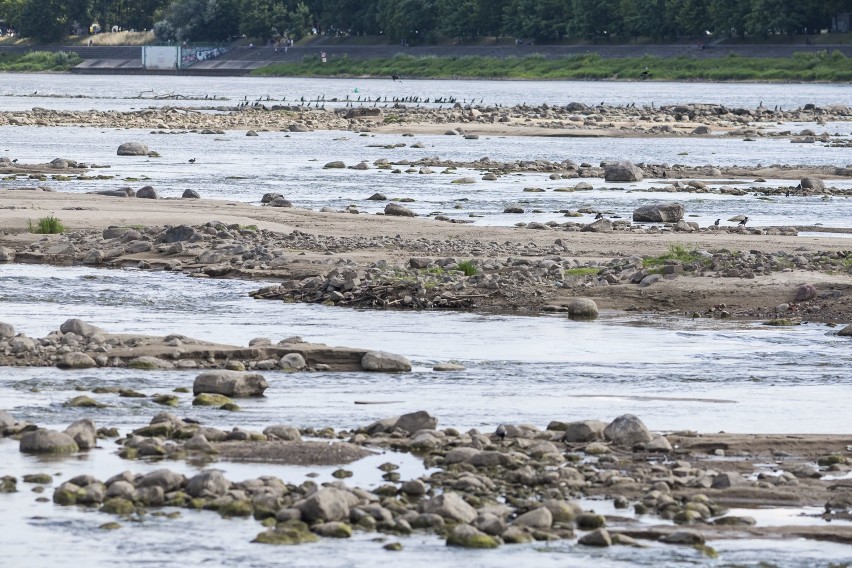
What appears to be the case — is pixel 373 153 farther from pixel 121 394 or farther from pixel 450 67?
pixel 450 67

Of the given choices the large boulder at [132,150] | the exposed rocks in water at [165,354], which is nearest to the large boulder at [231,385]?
the exposed rocks in water at [165,354]

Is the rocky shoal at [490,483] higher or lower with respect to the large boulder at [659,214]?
higher

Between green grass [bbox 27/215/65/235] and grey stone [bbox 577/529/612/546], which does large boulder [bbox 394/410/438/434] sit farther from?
green grass [bbox 27/215/65/235]

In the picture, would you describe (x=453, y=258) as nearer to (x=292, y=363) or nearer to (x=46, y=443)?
(x=292, y=363)

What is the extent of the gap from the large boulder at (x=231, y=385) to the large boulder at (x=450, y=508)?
15.6ft

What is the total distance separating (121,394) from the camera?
1638 centimetres

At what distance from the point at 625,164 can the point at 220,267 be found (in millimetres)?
24541

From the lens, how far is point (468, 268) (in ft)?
83.7

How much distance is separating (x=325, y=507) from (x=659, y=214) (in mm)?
23730

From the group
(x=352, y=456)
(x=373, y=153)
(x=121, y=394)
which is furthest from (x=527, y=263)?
(x=373, y=153)

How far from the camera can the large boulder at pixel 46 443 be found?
540 inches

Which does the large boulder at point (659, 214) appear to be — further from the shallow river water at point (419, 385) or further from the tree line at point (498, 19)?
the tree line at point (498, 19)

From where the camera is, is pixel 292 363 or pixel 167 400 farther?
pixel 292 363

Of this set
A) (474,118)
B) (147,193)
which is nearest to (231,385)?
(147,193)
